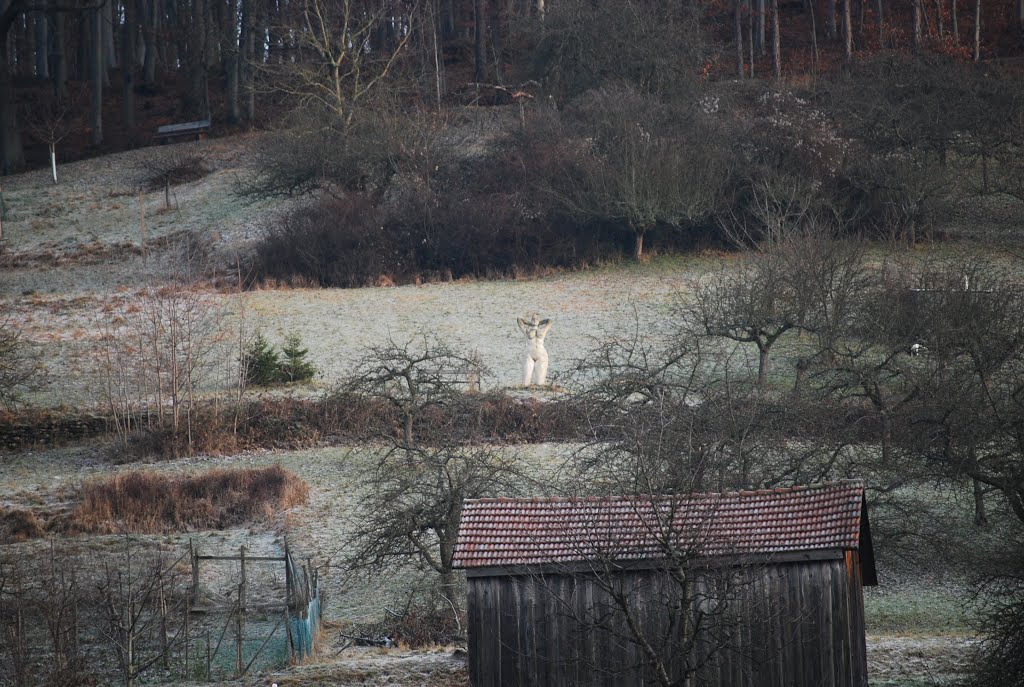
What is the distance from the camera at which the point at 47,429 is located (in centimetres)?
3488

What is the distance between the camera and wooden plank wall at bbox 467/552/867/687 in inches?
647

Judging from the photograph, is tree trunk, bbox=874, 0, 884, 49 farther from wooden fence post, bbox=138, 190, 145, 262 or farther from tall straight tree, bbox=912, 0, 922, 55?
wooden fence post, bbox=138, 190, 145, 262

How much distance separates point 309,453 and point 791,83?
36675 mm

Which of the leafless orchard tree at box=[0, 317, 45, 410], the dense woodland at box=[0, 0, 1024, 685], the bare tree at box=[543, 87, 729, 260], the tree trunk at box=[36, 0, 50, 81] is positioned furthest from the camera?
the tree trunk at box=[36, 0, 50, 81]

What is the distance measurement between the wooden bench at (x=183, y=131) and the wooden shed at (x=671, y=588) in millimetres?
53068

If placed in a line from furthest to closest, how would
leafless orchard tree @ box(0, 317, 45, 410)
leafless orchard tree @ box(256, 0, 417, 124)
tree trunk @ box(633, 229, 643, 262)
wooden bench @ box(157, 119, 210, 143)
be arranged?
wooden bench @ box(157, 119, 210, 143) → leafless orchard tree @ box(256, 0, 417, 124) → tree trunk @ box(633, 229, 643, 262) → leafless orchard tree @ box(0, 317, 45, 410)

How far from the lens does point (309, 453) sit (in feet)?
108

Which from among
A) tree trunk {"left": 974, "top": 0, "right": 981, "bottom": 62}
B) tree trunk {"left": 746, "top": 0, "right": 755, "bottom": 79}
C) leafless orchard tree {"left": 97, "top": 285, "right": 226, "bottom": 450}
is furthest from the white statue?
tree trunk {"left": 974, "top": 0, "right": 981, "bottom": 62}

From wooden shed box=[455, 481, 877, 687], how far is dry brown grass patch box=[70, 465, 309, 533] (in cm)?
1250

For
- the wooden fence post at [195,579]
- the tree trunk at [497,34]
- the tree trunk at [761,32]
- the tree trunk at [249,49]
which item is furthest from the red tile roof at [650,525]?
the tree trunk at [761,32]

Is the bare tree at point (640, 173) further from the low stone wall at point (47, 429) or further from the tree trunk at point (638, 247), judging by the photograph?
the low stone wall at point (47, 429)

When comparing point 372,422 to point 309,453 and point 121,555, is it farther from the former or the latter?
point 121,555

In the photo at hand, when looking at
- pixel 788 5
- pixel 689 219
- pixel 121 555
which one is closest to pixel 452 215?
pixel 689 219

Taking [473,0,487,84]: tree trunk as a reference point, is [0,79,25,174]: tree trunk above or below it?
below
